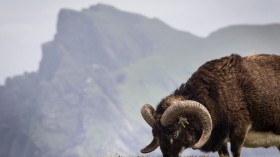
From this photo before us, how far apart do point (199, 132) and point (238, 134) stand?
1431mm

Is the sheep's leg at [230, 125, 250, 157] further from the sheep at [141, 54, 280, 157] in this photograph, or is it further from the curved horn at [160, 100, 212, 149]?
the curved horn at [160, 100, 212, 149]

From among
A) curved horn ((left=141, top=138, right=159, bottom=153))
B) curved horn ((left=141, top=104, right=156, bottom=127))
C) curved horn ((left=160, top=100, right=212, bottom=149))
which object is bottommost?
curved horn ((left=141, top=138, right=159, bottom=153))

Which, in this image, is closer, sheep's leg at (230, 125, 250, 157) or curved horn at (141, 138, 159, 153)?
sheep's leg at (230, 125, 250, 157)

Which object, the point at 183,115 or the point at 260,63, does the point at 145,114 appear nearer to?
the point at 183,115

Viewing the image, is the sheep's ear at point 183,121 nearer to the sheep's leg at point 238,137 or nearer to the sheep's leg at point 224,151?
the sheep's leg at point 238,137

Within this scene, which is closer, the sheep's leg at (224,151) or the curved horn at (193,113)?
the curved horn at (193,113)

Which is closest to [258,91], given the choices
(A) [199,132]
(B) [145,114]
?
(A) [199,132]

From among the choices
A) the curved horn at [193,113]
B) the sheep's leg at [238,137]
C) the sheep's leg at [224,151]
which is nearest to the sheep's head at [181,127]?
the curved horn at [193,113]

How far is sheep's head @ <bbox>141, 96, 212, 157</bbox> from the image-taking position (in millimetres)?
17319

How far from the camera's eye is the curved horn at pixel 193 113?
17.2 meters

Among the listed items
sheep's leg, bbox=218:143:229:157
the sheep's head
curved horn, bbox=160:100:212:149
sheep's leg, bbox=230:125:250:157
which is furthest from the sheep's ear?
sheep's leg, bbox=218:143:229:157

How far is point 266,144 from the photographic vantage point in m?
17.7

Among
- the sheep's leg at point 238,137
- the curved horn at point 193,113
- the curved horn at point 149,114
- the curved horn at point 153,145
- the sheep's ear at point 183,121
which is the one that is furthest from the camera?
the curved horn at point 153,145

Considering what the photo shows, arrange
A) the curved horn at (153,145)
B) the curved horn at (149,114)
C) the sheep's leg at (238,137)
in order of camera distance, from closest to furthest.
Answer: the sheep's leg at (238,137) → the curved horn at (149,114) → the curved horn at (153,145)
